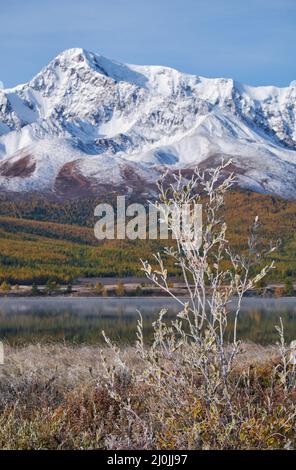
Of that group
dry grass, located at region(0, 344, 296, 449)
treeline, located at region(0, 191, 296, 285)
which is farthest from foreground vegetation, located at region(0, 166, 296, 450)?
treeline, located at region(0, 191, 296, 285)

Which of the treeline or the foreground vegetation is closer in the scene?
the foreground vegetation

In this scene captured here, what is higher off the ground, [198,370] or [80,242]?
[80,242]

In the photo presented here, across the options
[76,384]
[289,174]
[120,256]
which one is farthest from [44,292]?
[289,174]

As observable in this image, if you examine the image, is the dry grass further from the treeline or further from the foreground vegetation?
the treeline

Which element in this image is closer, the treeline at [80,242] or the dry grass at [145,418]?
the dry grass at [145,418]

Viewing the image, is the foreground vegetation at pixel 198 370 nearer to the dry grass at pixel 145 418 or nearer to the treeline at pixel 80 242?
the dry grass at pixel 145 418

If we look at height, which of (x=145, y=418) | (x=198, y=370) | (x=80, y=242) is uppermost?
(x=80, y=242)

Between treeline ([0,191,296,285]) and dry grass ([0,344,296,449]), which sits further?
treeline ([0,191,296,285])

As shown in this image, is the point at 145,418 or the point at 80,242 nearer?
the point at 145,418

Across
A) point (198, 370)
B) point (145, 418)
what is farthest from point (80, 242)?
point (198, 370)

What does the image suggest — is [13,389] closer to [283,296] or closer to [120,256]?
[283,296]

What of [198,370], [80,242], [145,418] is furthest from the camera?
[80,242]

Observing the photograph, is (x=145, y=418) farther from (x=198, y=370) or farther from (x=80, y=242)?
(x=80, y=242)

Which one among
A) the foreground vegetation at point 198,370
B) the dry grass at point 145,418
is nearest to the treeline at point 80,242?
the dry grass at point 145,418
